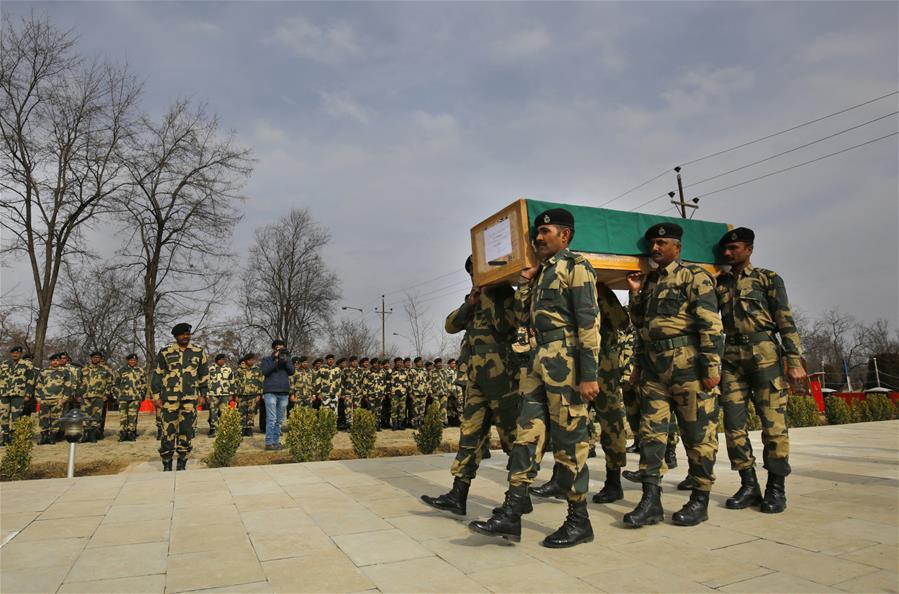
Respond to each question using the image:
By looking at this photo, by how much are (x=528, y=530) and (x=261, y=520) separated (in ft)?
6.57

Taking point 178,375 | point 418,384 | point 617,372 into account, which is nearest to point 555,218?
point 617,372

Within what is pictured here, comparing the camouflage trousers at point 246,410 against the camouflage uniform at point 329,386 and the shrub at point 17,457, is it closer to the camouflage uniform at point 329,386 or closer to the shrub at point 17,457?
the camouflage uniform at point 329,386

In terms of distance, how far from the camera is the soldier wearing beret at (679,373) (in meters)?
4.07

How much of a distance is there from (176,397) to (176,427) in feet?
1.40

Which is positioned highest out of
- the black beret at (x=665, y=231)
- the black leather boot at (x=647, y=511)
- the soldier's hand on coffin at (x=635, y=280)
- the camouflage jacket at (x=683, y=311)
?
the black beret at (x=665, y=231)

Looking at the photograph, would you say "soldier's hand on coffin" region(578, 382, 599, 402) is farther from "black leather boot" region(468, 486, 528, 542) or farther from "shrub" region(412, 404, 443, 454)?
"shrub" region(412, 404, 443, 454)

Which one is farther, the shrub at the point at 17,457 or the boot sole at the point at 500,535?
the shrub at the point at 17,457

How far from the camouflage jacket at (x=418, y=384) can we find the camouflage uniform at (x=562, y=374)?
41.7 feet

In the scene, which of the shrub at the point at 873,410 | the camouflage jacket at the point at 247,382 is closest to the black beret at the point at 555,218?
the camouflage jacket at the point at 247,382

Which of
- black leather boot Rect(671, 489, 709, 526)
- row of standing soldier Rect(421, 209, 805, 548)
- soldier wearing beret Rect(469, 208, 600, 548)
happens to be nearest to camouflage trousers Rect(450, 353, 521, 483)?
row of standing soldier Rect(421, 209, 805, 548)

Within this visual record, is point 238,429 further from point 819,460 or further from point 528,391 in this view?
point 819,460

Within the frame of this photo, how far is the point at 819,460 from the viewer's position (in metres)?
7.28

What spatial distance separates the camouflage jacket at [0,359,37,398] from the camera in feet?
38.2

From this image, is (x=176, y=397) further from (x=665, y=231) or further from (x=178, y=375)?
(x=665, y=231)
